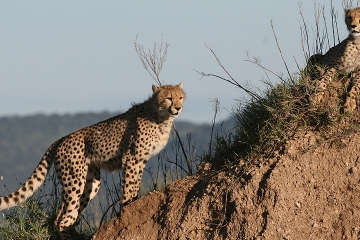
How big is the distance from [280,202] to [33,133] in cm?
8401

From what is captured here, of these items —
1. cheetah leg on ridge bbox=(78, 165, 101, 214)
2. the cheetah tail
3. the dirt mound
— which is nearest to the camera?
the dirt mound

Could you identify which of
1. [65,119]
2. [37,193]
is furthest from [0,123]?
[37,193]

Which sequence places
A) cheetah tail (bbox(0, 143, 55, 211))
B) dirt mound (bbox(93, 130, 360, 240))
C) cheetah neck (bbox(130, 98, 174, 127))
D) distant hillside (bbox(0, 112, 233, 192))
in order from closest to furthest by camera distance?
dirt mound (bbox(93, 130, 360, 240)), cheetah tail (bbox(0, 143, 55, 211)), cheetah neck (bbox(130, 98, 174, 127)), distant hillside (bbox(0, 112, 233, 192))

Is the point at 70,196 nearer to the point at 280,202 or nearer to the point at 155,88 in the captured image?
the point at 155,88

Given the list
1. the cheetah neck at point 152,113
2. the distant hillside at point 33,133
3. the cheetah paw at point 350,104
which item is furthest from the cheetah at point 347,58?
the distant hillside at point 33,133

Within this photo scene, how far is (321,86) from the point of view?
6336 mm

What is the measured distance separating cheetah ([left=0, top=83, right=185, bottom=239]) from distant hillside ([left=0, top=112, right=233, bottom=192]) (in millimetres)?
59774

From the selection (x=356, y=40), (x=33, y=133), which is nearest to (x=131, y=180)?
(x=356, y=40)

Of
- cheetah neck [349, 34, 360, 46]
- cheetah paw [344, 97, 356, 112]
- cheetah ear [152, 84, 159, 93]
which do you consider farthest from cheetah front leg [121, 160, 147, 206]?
cheetah neck [349, 34, 360, 46]

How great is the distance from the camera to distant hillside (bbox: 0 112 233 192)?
7388 cm

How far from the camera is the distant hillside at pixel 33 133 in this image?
73.9m

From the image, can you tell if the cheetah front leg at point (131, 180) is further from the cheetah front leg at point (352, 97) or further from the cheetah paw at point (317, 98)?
the cheetah front leg at point (352, 97)

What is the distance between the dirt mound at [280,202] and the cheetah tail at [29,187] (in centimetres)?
123

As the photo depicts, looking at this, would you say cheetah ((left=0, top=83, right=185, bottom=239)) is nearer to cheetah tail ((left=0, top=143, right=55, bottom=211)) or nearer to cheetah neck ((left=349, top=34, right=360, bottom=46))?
cheetah tail ((left=0, top=143, right=55, bottom=211))
